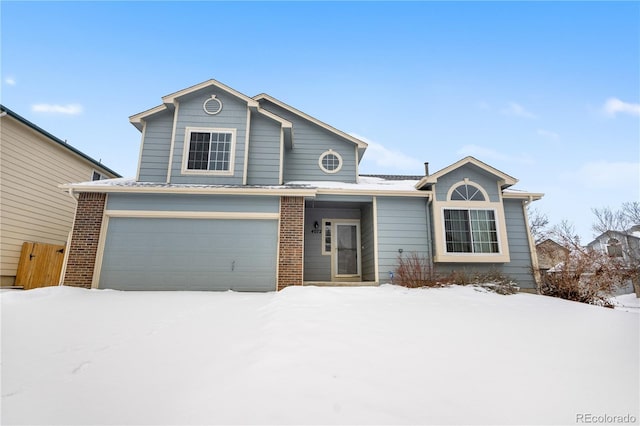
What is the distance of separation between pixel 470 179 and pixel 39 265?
49.7ft

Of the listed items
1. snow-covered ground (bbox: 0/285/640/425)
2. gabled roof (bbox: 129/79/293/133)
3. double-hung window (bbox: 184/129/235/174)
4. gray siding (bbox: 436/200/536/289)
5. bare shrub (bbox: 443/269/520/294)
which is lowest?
snow-covered ground (bbox: 0/285/640/425)

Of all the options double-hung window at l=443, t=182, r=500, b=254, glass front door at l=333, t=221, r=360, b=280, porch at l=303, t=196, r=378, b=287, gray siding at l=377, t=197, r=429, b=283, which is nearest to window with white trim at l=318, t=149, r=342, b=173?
porch at l=303, t=196, r=378, b=287

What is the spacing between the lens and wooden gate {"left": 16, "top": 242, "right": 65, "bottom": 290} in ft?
30.4

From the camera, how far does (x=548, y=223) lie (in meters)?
23.3

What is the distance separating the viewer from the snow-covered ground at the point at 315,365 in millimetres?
2059

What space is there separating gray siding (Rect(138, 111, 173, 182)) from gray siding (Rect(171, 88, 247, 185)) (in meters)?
0.47

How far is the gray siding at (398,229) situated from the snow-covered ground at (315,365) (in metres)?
3.40

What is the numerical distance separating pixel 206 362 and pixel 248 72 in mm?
18072

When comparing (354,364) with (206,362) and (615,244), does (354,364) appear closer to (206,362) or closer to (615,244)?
(206,362)

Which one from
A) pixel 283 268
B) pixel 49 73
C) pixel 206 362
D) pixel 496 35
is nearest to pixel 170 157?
pixel 283 268

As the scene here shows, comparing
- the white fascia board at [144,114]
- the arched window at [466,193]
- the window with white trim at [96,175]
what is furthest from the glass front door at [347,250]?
the window with white trim at [96,175]

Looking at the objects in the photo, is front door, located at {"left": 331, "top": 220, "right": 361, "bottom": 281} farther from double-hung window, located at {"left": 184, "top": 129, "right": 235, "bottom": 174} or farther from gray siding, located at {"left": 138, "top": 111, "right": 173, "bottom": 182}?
gray siding, located at {"left": 138, "top": 111, "right": 173, "bottom": 182}

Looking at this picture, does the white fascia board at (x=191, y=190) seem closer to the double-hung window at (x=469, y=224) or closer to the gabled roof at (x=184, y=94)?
the gabled roof at (x=184, y=94)

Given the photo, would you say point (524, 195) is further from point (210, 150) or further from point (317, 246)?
point (210, 150)
